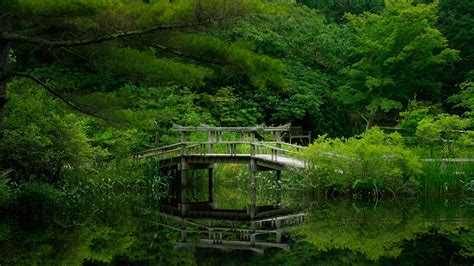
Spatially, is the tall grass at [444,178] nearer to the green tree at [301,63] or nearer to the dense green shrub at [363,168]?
the dense green shrub at [363,168]

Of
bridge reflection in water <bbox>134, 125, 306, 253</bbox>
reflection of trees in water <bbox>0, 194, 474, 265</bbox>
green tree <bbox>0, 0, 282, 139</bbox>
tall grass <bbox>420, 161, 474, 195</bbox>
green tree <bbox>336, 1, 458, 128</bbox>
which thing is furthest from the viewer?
green tree <bbox>336, 1, 458, 128</bbox>

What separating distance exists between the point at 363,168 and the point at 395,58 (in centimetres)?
1045

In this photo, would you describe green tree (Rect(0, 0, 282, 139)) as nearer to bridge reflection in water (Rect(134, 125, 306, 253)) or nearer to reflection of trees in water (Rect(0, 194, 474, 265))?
reflection of trees in water (Rect(0, 194, 474, 265))

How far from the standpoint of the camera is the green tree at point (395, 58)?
26609mm

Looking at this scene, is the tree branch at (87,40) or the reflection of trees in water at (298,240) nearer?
the tree branch at (87,40)

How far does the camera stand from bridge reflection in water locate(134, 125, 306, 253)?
12.6 m

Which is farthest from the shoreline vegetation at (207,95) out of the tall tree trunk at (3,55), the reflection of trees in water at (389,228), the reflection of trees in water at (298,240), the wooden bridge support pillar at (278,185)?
the reflection of trees in water at (389,228)

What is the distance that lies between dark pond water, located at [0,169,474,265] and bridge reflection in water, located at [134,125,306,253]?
5cm

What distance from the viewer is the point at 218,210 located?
17.3 meters

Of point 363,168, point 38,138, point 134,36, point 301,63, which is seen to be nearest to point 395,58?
point 301,63

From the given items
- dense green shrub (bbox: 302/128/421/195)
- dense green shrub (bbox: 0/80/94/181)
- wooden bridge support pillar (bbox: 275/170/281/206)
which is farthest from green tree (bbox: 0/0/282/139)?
wooden bridge support pillar (bbox: 275/170/281/206)

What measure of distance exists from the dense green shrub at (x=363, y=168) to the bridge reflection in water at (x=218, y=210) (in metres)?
0.80

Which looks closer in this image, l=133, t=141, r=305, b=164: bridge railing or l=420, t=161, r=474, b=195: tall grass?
l=420, t=161, r=474, b=195: tall grass

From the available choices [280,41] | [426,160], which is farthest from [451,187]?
[280,41]
